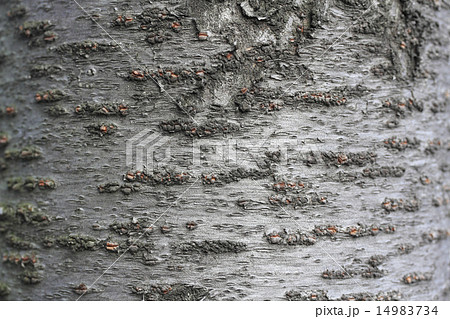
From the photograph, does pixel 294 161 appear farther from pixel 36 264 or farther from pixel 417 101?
pixel 36 264

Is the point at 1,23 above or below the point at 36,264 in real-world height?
above

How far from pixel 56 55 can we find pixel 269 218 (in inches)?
30.7

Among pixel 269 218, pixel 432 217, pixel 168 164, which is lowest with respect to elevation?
pixel 432 217

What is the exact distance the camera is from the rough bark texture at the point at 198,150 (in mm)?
1032

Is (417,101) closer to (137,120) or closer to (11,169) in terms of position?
(137,120)

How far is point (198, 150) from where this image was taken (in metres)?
1.03

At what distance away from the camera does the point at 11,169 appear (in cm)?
115

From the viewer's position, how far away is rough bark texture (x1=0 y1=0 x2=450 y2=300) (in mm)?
1032

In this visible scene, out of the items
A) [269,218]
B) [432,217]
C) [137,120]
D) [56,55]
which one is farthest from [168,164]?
[432,217]

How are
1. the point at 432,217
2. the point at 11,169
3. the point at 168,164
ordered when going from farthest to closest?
the point at 432,217
the point at 11,169
the point at 168,164

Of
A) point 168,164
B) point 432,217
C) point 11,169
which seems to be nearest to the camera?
point 168,164

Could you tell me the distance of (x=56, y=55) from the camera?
1088mm

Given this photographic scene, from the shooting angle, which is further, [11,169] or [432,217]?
[432,217]
